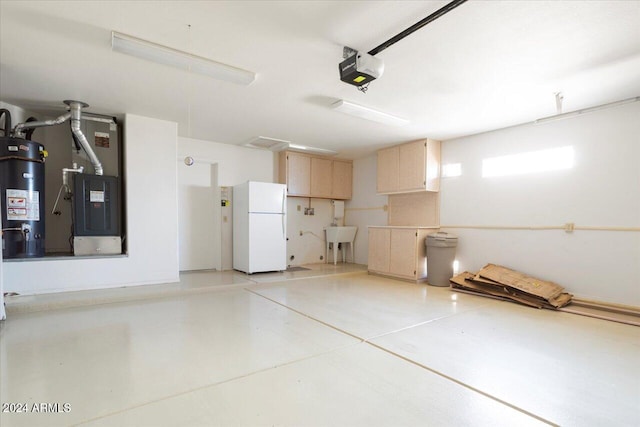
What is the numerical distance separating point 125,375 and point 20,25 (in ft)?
9.20

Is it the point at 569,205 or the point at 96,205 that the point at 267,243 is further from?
the point at 569,205

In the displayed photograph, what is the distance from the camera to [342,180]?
722 cm

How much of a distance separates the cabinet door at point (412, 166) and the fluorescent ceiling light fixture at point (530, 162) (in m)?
1.00

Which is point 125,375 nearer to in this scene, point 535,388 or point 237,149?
point 535,388

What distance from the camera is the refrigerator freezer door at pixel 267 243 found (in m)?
5.42

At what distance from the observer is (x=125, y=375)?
1979 mm

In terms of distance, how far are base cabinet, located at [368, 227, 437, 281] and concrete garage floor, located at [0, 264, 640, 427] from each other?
A: 1425 mm

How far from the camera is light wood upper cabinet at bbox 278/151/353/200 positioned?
6.36 meters

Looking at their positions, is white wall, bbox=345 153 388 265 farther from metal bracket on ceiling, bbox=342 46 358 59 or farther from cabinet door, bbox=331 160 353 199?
metal bracket on ceiling, bbox=342 46 358 59

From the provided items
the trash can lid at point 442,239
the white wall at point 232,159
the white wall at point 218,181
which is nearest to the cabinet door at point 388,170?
the trash can lid at point 442,239

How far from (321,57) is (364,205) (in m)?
4.59

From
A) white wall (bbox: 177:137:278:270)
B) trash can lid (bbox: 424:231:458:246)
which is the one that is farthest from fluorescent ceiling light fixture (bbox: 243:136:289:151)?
trash can lid (bbox: 424:231:458:246)

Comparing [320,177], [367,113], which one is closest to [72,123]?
[367,113]

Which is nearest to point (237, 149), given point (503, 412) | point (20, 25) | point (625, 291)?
point (20, 25)
